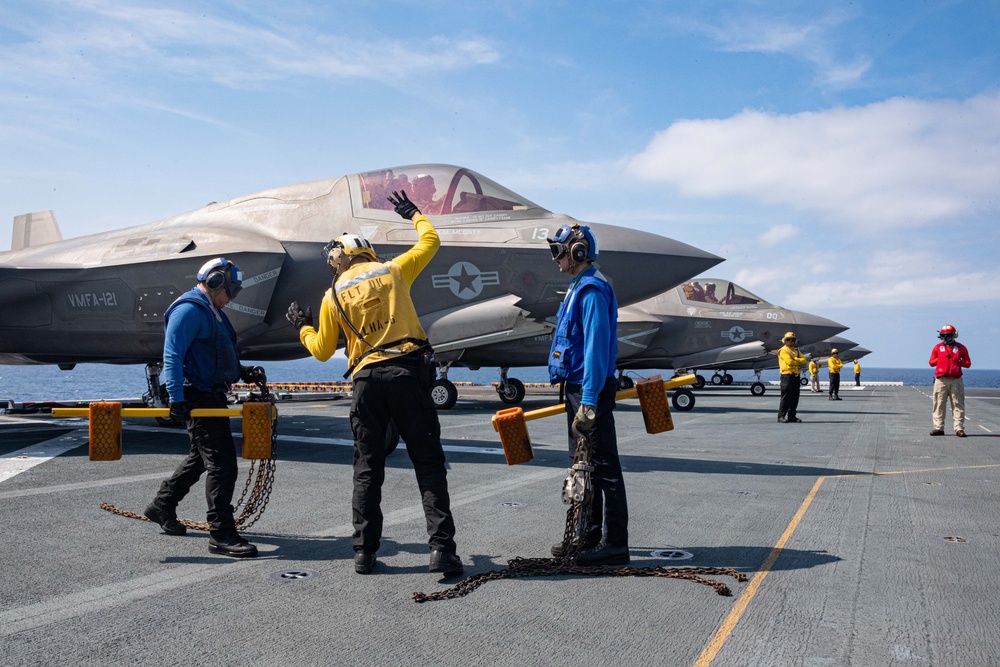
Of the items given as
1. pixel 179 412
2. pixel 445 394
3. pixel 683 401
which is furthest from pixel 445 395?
pixel 179 412

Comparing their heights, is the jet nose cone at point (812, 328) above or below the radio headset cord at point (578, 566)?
above

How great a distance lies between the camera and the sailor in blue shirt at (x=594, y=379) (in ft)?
13.6

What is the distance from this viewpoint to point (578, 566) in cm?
410

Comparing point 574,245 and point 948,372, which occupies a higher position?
point 574,245

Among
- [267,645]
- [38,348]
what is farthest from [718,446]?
[38,348]

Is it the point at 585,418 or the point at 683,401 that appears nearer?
the point at 585,418

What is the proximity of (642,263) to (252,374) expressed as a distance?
22.9 ft

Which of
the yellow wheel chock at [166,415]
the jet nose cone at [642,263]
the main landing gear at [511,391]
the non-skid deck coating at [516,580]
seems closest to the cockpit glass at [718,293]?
the main landing gear at [511,391]

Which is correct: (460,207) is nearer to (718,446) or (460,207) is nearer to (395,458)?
(395,458)

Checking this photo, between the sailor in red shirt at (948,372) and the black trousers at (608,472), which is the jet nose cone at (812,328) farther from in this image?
the black trousers at (608,472)

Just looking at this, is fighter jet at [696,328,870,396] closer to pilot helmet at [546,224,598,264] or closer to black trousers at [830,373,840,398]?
black trousers at [830,373,840,398]

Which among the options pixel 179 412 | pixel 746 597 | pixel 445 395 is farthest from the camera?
pixel 445 395

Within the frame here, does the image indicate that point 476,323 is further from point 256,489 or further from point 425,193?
point 256,489

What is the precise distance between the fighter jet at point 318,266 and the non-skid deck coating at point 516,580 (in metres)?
3.08
